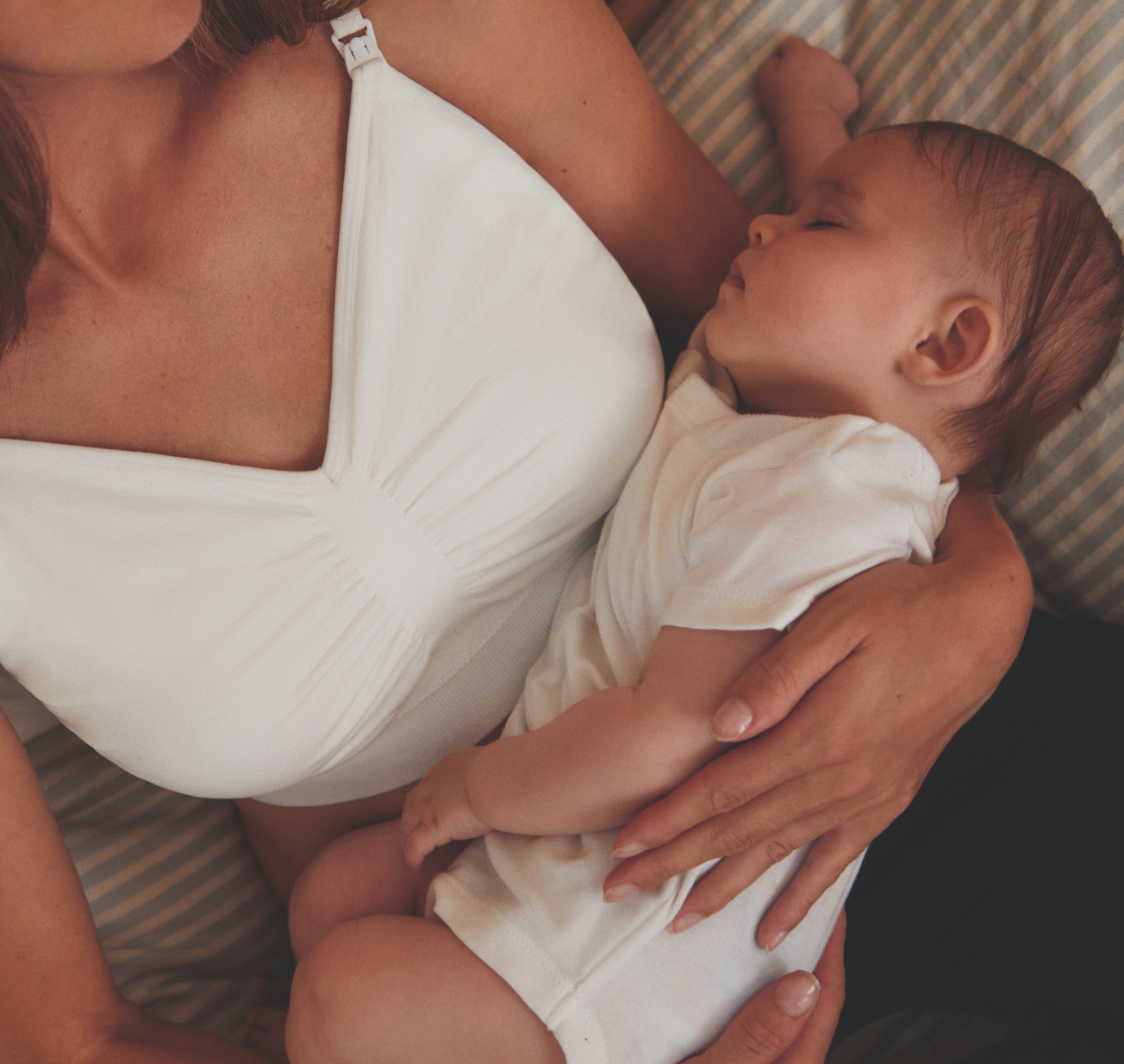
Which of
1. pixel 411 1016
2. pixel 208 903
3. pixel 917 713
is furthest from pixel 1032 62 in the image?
pixel 208 903

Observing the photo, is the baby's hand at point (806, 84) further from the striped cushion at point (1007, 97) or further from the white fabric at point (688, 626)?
the white fabric at point (688, 626)

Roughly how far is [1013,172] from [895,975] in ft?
2.63

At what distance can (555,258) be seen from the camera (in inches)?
33.3

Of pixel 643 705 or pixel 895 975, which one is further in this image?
pixel 895 975

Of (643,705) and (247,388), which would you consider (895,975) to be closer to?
(643,705)

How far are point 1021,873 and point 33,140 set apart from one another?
1.08 metres

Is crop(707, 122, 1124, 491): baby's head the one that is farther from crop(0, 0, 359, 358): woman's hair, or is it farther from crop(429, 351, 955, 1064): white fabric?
crop(0, 0, 359, 358): woman's hair

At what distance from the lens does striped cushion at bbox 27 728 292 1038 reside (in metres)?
1.07

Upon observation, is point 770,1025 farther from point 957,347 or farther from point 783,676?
point 957,347

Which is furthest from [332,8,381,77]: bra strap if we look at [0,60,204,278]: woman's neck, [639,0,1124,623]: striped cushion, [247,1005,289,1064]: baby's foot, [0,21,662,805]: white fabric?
[247,1005,289,1064]: baby's foot

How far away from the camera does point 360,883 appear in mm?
922

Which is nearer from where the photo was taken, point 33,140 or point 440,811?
point 33,140

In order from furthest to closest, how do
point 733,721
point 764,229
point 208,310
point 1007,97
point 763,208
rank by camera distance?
point 763,208
point 1007,97
point 764,229
point 208,310
point 733,721

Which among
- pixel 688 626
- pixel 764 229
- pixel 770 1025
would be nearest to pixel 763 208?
pixel 764 229
